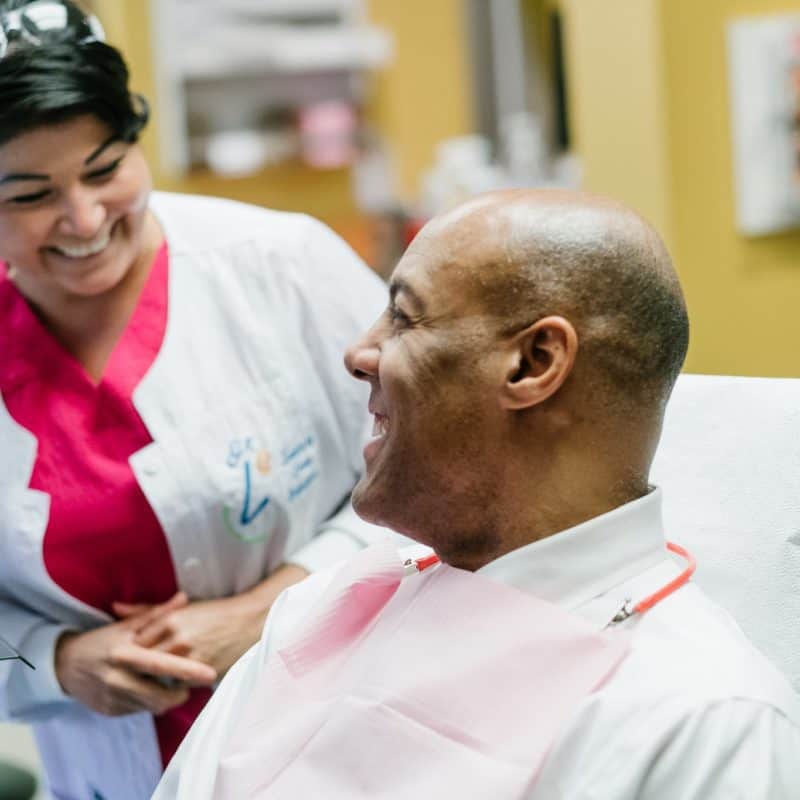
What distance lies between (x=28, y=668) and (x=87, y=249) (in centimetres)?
53

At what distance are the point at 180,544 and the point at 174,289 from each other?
328 millimetres

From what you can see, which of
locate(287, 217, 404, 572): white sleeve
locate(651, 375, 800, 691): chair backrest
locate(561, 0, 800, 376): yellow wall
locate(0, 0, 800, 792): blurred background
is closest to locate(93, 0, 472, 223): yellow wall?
locate(0, 0, 800, 792): blurred background

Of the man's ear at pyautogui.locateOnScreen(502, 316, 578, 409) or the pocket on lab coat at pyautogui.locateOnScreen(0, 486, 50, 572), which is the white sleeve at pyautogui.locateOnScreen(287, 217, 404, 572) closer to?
the pocket on lab coat at pyautogui.locateOnScreen(0, 486, 50, 572)

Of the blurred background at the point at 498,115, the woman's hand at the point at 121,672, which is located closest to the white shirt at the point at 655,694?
the woman's hand at the point at 121,672

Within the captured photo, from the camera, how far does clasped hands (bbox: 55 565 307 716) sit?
1.65 m

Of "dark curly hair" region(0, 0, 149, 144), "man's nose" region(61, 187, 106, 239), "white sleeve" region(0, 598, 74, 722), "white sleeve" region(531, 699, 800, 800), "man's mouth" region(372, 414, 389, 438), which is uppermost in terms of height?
"dark curly hair" region(0, 0, 149, 144)

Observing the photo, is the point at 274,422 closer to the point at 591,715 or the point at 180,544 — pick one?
the point at 180,544

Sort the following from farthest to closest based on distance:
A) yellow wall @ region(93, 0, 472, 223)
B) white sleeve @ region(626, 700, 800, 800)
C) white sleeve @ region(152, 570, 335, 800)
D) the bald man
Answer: yellow wall @ region(93, 0, 472, 223) → white sleeve @ region(152, 570, 335, 800) → the bald man → white sleeve @ region(626, 700, 800, 800)

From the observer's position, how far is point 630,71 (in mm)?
2361

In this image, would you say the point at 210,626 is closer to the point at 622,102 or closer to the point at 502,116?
the point at 622,102

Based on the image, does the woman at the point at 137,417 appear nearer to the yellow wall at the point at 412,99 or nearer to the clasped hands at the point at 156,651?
the clasped hands at the point at 156,651

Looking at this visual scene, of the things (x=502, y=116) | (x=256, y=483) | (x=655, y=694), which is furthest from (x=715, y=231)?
(x=502, y=116)

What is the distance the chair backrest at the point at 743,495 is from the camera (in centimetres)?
133

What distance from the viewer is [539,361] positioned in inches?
42.9
